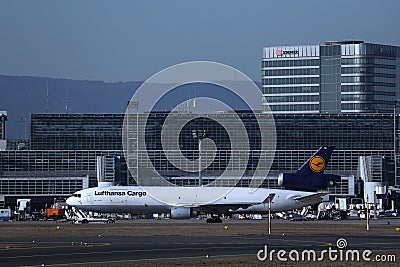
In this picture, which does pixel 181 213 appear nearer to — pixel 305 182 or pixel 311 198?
pixel 311 198

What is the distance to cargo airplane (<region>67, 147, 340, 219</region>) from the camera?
131m

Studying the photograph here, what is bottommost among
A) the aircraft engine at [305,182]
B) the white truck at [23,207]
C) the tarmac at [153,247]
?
the white truck at [23,207]

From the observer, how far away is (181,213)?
12938cm

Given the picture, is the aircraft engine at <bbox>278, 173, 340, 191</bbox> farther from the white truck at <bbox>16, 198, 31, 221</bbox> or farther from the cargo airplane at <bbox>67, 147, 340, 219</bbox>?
the white truck at <bbox>16, 198, 31, 221</bbox>

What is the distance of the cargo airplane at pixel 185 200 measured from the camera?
5167 inches

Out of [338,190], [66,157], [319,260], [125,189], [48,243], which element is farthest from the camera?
[66,157]

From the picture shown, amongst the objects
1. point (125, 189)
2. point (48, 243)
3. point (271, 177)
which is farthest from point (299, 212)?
point (48, 243)

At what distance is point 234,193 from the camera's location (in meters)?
135

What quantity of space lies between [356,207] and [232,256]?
11702cm

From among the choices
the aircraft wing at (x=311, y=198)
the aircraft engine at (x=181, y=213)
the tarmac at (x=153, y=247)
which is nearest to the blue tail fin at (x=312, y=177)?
the aircraft wing at (x=311, y=198)

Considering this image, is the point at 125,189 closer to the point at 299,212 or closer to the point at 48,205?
the point at 299,212

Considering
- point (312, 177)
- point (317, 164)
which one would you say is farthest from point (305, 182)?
point (317, 164)

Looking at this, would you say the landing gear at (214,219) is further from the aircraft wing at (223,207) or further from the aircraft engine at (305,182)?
the aircraft engine at (305,182)

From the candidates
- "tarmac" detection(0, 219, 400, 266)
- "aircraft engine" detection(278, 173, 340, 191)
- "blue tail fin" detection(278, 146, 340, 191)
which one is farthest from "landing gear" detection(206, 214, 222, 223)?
"tarmac" detection(0, 219, 400, 266)
